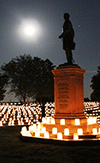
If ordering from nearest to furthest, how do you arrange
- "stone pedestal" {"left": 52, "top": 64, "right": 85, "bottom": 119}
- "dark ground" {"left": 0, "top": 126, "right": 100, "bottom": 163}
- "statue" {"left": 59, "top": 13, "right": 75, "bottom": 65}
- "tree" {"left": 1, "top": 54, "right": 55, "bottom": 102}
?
1. "dark ground" {"left": 0, "top": 126, "right": 100, "bottom": 163}
2. "stone pedestal" {"left": 52, "top": 64, "right": 85, "bottom": 119}
3. "statue" {"left": 59, "top": 13, "right": 75, "bottom": 65}
4. "tree" {"left": 1, "top": 54, "right": 55, "bottom": 102}

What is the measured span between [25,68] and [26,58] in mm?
2091

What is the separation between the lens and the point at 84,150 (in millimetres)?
7180

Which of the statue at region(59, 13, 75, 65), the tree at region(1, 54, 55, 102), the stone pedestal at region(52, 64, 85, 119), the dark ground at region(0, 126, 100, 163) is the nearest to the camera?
the dark ground at region(0, 126, 100, 163)

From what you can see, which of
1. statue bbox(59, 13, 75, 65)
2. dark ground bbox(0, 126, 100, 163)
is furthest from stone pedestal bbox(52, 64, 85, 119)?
dark ground bbox(0, 126, 100, 163)

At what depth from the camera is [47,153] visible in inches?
272

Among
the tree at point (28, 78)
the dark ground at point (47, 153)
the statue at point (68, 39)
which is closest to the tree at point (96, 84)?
the tree at point (28, 78)

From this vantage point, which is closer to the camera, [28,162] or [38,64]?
[28,162]

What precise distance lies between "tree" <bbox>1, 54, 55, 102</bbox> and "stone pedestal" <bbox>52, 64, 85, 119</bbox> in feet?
85.7

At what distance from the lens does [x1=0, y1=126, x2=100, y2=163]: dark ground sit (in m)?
6.16

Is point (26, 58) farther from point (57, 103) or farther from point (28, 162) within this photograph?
point (28, 162)

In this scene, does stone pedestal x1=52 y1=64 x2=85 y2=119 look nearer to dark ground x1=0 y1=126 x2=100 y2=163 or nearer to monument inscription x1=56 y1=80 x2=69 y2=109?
monument inscription x1=56 y1=80 x2=69 y2=109

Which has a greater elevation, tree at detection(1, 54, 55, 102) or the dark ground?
tree at detection(1, 54, 55, 102)

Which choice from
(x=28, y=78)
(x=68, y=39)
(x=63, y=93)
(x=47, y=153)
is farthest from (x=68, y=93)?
(x=28, y=78)

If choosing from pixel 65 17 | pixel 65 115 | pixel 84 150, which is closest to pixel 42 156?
pixel 84 150
